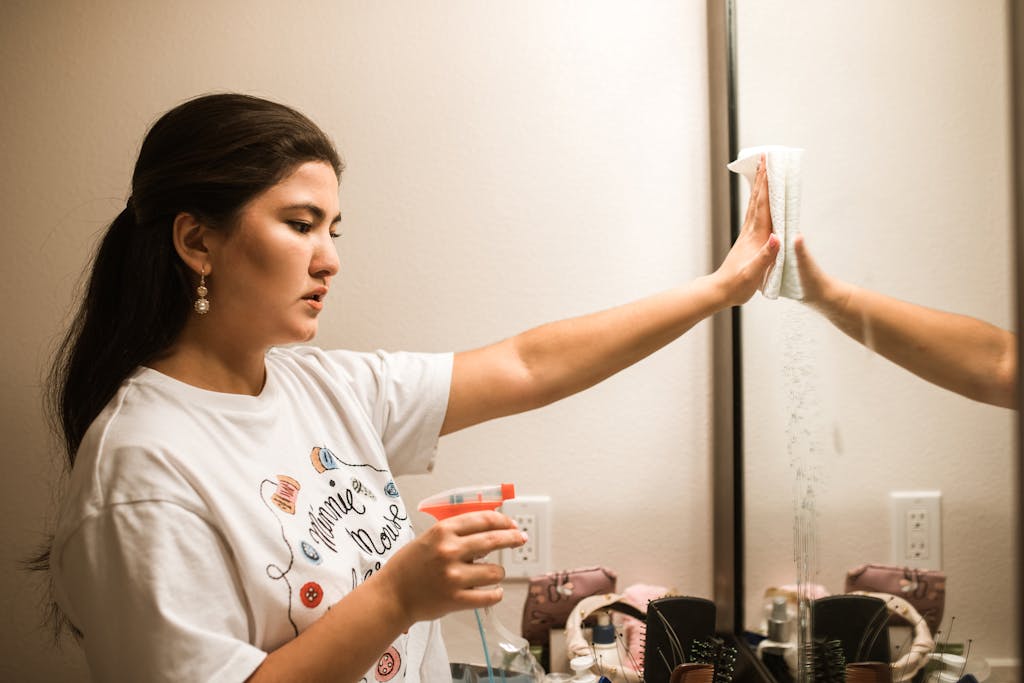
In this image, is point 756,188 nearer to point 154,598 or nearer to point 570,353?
point 570,353

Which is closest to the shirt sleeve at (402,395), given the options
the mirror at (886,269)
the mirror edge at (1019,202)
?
the mirror at (886,269)

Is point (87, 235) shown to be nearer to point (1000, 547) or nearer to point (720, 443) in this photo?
point (720, 443)

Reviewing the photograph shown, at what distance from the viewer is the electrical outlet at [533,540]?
136 cm

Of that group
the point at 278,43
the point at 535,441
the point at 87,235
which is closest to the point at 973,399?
the point at 535,441

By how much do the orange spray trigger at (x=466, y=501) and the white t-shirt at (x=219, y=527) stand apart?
0.13 meters

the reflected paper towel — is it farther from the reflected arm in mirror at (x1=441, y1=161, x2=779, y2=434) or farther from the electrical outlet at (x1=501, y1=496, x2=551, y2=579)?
the electrical outlet at (x1=501, y1=496, x2=551, y2=579)

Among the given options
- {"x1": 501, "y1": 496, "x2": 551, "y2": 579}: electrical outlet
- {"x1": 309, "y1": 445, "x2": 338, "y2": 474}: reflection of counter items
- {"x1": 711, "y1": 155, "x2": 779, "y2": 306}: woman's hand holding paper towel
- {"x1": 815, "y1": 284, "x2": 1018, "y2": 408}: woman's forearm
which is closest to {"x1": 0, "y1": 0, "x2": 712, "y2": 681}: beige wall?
{"x1": 501, "y1": 496, "x2": 551, "y2": 579}: electrical outlet

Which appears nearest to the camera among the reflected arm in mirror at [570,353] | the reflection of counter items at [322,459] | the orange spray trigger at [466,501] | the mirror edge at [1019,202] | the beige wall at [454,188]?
the mirror edge at [1019,202]

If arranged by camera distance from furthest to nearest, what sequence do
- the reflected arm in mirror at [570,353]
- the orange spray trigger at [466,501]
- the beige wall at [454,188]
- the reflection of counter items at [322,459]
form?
the beige wall at [454,188] < the reflected arm in mirror at [570,353] < the reflection of counter items at [322,459] < the orange spray trigger at [466,501]

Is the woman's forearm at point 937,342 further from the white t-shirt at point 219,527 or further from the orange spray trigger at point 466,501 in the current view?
the white t-shirt at point 219,527

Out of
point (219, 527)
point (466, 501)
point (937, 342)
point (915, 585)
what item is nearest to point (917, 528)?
point (915, 585)

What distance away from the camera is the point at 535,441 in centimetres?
137

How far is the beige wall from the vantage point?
132cm

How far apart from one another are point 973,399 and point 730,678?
0.71 meters
